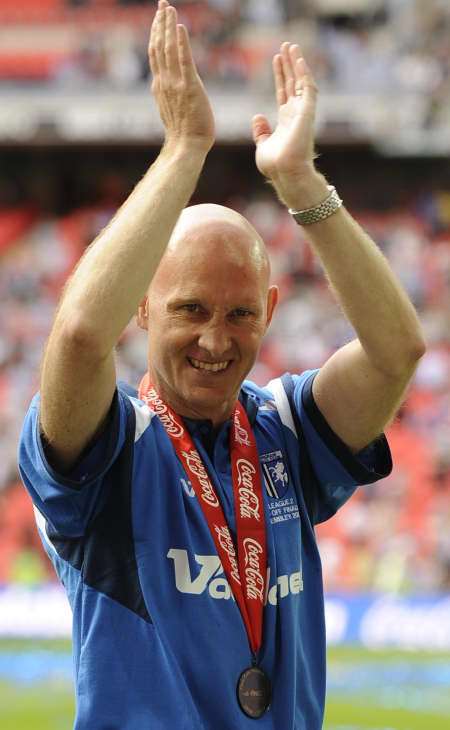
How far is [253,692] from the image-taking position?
9.79ft

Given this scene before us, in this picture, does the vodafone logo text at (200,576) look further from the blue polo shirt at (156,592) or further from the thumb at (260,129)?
the thumb at (260,129)

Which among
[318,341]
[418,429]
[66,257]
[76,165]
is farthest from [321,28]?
[418,429]

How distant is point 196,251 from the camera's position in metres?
3.16

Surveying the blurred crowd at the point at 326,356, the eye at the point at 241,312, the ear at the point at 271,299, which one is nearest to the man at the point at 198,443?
the eye at the point at 241,312

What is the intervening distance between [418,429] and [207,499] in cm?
1398

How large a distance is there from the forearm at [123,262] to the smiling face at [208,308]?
0.79 ft

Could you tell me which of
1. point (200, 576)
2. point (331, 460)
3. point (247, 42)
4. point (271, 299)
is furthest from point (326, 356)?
point (200, 576)

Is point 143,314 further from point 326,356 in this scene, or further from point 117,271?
point 326,356

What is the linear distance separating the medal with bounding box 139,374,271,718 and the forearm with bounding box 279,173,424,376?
0.40 m

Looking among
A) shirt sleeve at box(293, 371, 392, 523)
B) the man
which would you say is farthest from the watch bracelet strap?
shirt sleeve at box(293, 371, 392, 523)

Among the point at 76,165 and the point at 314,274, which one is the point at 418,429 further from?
the point at 76,165

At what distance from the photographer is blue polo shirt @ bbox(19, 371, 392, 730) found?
2910 millimetres

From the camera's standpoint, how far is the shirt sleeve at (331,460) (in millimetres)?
3348

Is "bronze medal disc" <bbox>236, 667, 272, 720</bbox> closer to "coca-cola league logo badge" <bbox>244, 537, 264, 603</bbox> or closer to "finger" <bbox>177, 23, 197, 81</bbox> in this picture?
"coca-cola league logo badge" <bbox>244, 537, 264, 603</bbox>
